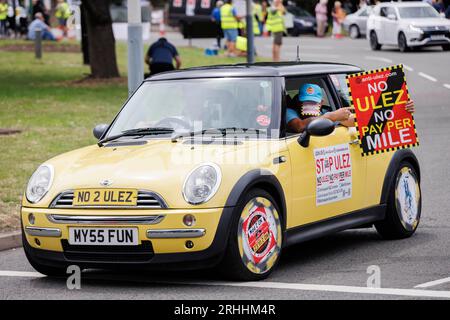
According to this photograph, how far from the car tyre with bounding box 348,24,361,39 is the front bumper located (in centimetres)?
→ 4403

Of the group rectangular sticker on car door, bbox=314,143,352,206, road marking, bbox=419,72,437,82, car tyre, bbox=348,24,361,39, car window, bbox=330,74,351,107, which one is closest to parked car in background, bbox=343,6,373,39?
car tyre, bbox=348,24,361,39

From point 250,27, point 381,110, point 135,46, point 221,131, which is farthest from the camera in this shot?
point 250,27

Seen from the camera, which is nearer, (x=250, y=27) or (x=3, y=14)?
(x=250, y=27)

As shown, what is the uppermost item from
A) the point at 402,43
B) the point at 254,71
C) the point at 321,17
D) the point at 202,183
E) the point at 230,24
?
the point at 254,71

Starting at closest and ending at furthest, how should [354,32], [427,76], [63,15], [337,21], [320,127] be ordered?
[320,127] → [427,76] → [354,32] → [337,21] → [63,15]

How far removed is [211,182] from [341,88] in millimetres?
2411

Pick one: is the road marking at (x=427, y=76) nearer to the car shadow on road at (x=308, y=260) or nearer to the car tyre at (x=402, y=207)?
the car shadow on road at (x=308, y=260)

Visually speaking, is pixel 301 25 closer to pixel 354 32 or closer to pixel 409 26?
pixel 354 32

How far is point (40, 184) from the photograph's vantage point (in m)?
8.84

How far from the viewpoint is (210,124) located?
30.6ft

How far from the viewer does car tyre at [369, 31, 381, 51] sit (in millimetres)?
41547

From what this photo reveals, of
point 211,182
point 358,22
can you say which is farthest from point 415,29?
point 211,182

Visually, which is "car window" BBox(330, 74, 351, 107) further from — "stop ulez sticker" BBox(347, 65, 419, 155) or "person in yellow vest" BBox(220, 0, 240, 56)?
"person in yellow vest" BBox(220, 0, 240, 56)
